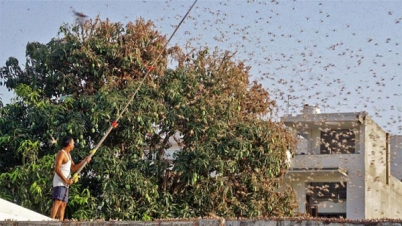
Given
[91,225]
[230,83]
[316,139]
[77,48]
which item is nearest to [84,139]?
[77,48]

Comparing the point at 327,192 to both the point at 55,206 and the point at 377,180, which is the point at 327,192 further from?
the point at 55,206

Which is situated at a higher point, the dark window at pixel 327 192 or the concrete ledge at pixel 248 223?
the dark window at pixel 327 192

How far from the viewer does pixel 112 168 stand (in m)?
18.4

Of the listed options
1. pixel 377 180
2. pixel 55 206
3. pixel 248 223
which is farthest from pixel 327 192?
pixel 248 223

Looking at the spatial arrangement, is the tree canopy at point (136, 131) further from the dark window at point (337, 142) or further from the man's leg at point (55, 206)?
the dark window at point (337, 142)

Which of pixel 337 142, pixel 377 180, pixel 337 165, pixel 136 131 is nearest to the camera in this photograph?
pixel 136 131

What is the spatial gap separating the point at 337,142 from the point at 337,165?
59.8 inches

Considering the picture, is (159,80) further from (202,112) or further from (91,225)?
(91,225)

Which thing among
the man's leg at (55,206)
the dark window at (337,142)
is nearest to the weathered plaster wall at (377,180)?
the dark window at (337,142)

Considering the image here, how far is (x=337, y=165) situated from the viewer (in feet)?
91.6

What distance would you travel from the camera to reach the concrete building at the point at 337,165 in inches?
1095

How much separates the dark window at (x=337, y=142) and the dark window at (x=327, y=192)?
113 cm

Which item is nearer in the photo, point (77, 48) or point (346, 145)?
point (77, 48)

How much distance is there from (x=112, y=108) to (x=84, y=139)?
37.7 inches
